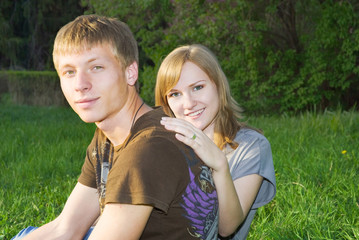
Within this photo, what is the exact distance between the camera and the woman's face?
305 cm

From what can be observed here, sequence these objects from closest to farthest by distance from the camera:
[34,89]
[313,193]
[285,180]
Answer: [313,193]
[285,180]
[34,89]

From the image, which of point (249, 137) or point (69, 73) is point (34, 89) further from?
point (69, 73)

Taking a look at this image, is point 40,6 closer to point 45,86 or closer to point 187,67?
point 45,86

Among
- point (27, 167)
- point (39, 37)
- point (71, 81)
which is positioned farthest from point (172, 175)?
point (39, 37)

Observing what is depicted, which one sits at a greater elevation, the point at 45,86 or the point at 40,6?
the point at 40,6

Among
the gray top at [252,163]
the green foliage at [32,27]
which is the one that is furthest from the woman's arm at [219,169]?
the green foliage at [32,27]

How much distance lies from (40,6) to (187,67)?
22101 millimetres

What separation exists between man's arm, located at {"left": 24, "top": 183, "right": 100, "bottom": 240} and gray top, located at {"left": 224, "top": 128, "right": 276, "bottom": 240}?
0.81 m

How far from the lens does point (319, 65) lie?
10875 mm

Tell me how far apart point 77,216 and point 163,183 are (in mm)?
981

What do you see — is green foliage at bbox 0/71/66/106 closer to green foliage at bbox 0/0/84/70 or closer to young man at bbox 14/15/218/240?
green foliage at bbox 0/0/84/70

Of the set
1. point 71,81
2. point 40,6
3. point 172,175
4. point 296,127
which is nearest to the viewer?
point 172,175

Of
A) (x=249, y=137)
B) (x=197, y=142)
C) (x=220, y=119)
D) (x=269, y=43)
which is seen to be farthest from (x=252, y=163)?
(x=269, y=43)

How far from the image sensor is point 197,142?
190 cm
